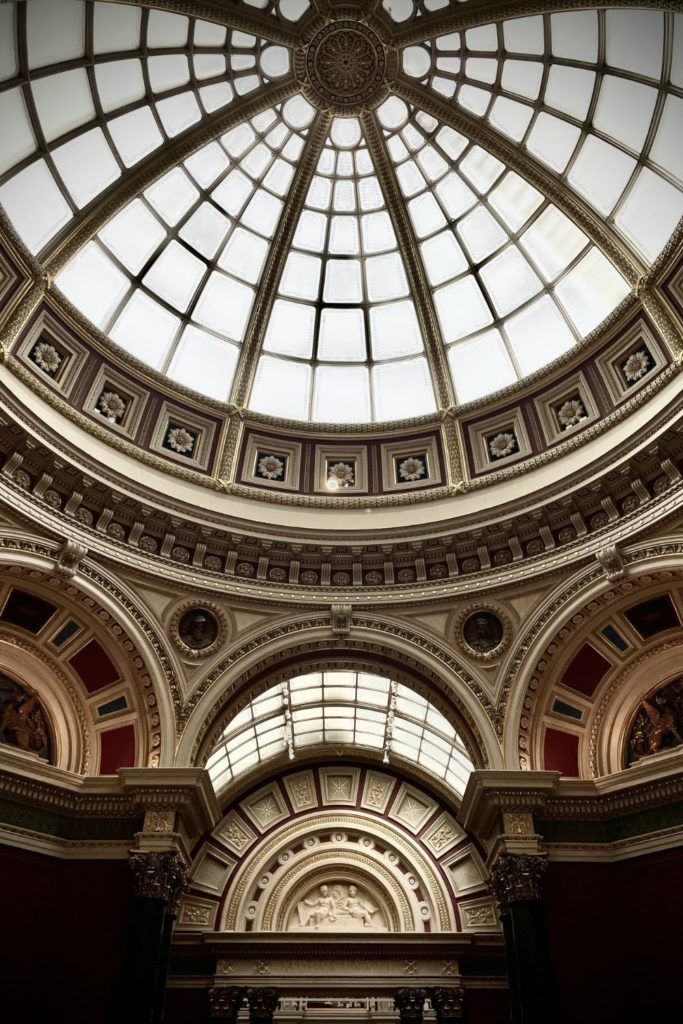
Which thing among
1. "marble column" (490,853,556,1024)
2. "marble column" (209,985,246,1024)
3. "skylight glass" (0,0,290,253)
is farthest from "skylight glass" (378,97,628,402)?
"marble column" (209,985,246,1024)

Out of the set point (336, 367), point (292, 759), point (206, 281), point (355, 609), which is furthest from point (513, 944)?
point (206, 281)

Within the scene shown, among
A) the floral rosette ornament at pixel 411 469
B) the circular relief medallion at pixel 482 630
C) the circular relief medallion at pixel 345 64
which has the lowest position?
the circular relief medallion at pixel 482 630

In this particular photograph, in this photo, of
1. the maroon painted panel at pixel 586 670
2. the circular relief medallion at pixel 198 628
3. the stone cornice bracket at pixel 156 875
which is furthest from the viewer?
the circular relief medallion at pixel 198 628

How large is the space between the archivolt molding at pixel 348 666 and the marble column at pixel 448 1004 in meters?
7.44

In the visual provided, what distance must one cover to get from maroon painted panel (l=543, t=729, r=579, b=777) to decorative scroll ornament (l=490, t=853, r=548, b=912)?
176cm

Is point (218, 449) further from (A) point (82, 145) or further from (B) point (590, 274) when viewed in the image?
(B) point (590, 274)

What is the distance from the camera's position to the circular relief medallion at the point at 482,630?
14.4m

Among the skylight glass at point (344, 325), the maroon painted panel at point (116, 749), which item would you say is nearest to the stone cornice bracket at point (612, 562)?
the skylight glass at point (344, 325)

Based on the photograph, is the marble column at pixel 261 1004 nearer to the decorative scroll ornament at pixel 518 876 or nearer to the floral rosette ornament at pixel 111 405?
the decorative scroll ornament at pixel 518 876

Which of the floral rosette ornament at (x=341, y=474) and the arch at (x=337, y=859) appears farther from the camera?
the arch at (x=337, y=859)

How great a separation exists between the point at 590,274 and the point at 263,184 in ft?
23.9

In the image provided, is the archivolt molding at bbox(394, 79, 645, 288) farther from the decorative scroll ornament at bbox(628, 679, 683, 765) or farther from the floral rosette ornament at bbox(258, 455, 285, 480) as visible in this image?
the decorative scroll ornament at bbox(628, 679, 683, 765)

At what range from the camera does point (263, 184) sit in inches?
660

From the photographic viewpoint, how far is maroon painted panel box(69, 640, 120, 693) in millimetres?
13969
